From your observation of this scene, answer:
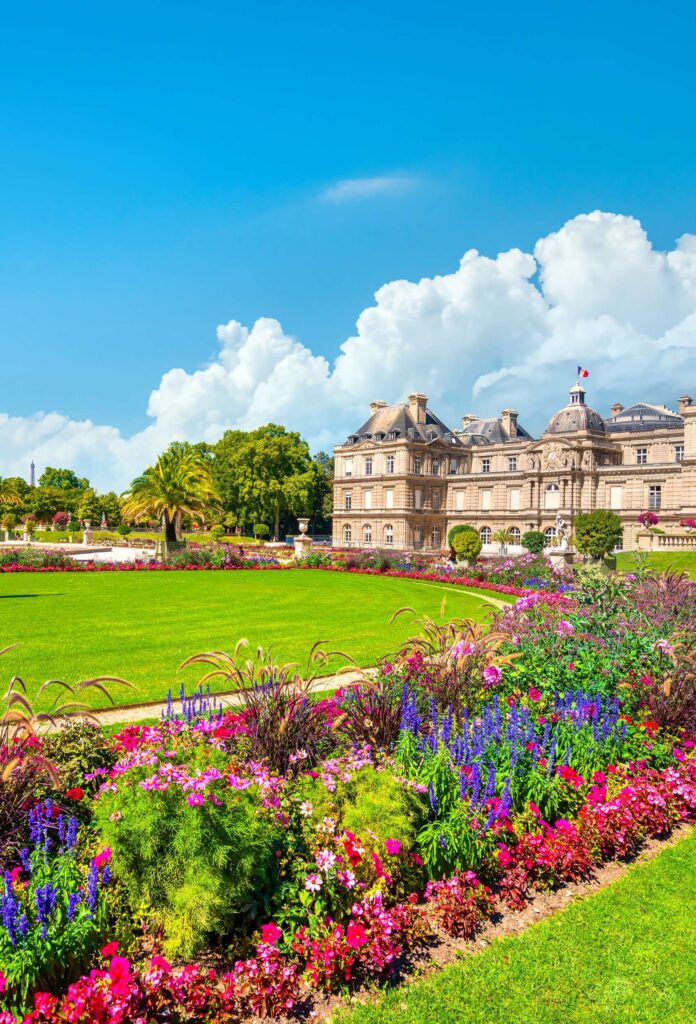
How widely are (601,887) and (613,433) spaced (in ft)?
186

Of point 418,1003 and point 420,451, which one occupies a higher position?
point 420,451

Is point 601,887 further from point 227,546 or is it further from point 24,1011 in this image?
point 227,546

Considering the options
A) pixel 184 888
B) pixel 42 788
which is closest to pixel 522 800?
pixel 184 888

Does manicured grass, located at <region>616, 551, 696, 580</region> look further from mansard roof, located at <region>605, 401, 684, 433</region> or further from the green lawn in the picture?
mansard roof, located at <region>605, 401, 684, 433</region>

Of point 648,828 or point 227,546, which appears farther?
point 227,546

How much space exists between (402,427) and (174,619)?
49.1 meters

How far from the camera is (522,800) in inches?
212

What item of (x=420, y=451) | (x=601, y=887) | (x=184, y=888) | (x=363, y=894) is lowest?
(x=601, y=887)

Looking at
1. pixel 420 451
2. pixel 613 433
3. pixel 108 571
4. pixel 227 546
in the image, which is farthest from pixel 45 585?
pixel 613 433

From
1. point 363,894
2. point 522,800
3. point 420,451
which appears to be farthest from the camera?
point 420,451

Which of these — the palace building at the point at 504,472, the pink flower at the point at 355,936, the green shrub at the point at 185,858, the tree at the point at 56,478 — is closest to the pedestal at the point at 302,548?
the palace building at the point at 504,472

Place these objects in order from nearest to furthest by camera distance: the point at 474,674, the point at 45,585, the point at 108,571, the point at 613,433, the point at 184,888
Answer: the point at 184,888, the point at 474,674, the point at 45,585, the point at 108,571, the point at 613,433

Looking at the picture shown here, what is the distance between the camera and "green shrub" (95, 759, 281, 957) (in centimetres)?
362

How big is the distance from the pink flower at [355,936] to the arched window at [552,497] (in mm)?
54227
